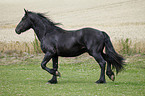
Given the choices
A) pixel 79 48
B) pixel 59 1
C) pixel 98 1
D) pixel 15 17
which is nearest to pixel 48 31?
pixel 79 48

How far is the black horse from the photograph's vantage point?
9.05 metres

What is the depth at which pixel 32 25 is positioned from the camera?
10.1 metres

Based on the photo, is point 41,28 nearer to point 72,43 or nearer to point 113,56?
point 72,43

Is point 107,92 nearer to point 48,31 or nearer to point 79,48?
point 79,48

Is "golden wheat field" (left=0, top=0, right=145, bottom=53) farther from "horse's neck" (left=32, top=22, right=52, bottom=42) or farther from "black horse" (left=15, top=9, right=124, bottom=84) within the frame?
"horse's neck" (left=32, top=22, right=52, bottom=42)

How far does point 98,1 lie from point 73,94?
47.9 metres

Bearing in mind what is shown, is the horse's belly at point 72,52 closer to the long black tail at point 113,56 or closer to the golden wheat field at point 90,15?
the long black tail at point 113,56

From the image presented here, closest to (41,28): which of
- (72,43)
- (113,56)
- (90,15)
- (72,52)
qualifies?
(72,43)

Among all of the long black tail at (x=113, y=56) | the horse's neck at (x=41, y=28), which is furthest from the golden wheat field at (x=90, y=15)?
the horse's neck at (x=41, y=28)

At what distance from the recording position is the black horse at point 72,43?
356 inches

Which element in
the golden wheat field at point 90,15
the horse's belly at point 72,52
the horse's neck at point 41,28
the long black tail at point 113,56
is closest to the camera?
the long black tail at point 113,56

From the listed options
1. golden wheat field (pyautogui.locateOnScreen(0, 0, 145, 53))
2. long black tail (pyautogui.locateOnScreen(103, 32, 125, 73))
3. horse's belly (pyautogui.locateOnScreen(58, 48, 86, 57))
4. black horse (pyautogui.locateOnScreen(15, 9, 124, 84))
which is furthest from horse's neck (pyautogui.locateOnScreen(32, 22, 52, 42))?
golden wheat field (pyautogui.locateOnScreen(0, 0, 145, 53))

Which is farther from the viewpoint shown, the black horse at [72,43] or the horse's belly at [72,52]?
the horse's belly at [72,52]

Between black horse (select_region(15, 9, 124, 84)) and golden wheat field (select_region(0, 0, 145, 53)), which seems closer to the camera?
black horse (select_region(15, 9, 124, 84))
